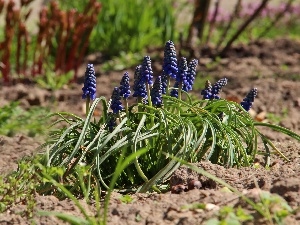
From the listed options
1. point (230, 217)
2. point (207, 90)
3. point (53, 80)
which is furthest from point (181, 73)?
point (53, 80)

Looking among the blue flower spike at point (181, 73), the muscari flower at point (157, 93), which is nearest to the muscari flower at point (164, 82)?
the blue flower spike at point (181, 73)

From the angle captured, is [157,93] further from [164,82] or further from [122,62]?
[122,62]

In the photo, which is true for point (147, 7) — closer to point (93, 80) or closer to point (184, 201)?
point (93, 80)

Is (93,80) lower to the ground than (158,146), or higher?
higher

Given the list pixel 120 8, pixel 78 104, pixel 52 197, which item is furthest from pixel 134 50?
pixel 52 197

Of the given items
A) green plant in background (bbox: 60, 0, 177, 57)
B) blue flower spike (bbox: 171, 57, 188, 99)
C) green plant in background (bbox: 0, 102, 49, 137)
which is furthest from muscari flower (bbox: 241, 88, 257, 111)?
green plant in background (bbox: 60, 0, 177, 57)

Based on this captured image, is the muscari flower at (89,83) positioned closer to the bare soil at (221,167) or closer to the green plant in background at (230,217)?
the bare soil at (221,167)
